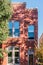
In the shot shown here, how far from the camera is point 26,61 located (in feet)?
128

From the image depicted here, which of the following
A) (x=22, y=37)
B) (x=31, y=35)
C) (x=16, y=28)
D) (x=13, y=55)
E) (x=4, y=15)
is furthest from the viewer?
(x=31, y=35)

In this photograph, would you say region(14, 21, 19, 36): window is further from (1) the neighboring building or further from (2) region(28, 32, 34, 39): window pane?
(2) region(28, 32, 34, 39): window pane

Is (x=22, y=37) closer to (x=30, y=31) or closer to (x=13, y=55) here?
(x=30, y=31)

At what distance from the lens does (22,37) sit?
39406mm

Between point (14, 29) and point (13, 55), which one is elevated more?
point (14, 29)

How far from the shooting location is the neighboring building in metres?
39.1

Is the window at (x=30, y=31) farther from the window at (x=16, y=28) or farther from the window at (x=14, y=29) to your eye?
the window at (x=16, y=28)

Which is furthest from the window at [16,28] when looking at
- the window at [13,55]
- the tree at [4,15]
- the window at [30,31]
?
the tree at [4,15]

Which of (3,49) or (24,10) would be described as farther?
(24,10)

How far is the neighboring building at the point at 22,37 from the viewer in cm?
3909

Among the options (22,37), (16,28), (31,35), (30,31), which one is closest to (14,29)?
(16,28)

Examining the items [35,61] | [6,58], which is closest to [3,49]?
[6,58]

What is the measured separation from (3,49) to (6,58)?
222 cm

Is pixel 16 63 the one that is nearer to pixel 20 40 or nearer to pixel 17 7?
pixel 20 40
